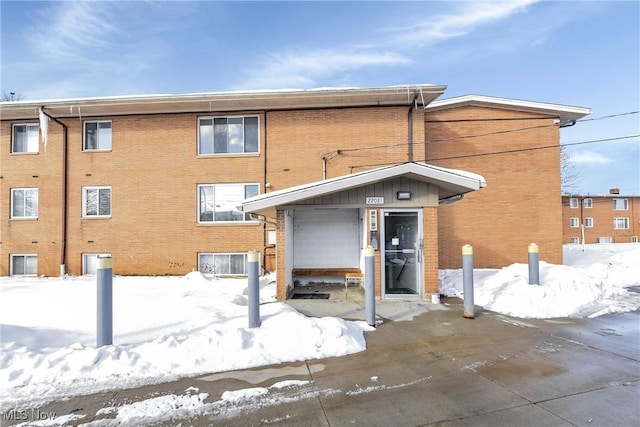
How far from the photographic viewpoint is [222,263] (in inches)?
498

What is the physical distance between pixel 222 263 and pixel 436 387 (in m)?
10.1

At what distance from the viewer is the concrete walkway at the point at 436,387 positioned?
3.19 metres

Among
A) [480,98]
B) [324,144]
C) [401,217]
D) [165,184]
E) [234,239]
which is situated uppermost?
[480,98]

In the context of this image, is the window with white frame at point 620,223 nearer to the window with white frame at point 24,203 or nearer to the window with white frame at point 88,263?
the window with white frame at point 88,263

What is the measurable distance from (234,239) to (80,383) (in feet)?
28.9

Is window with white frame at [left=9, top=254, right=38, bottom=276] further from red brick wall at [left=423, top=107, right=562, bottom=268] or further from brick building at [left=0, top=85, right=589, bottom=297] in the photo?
red brick wall at [left=423, top=107, right=562, bottom=268]

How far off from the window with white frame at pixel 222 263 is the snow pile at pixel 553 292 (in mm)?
7126

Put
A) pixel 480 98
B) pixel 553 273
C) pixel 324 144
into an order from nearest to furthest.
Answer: pixel 553 273, pixel 324 144, pixel 480 98

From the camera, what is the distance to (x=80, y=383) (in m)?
3.86

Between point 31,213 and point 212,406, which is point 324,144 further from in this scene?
point 31,213

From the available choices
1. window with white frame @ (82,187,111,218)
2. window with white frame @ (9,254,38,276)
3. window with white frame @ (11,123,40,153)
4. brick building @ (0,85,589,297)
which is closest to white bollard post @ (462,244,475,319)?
brick building @ (0,85,589,297)

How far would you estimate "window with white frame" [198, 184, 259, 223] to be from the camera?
41.8 feet

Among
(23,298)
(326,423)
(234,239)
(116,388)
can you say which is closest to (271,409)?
(326,423)

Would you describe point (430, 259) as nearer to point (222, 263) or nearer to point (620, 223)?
point (222, 263)
